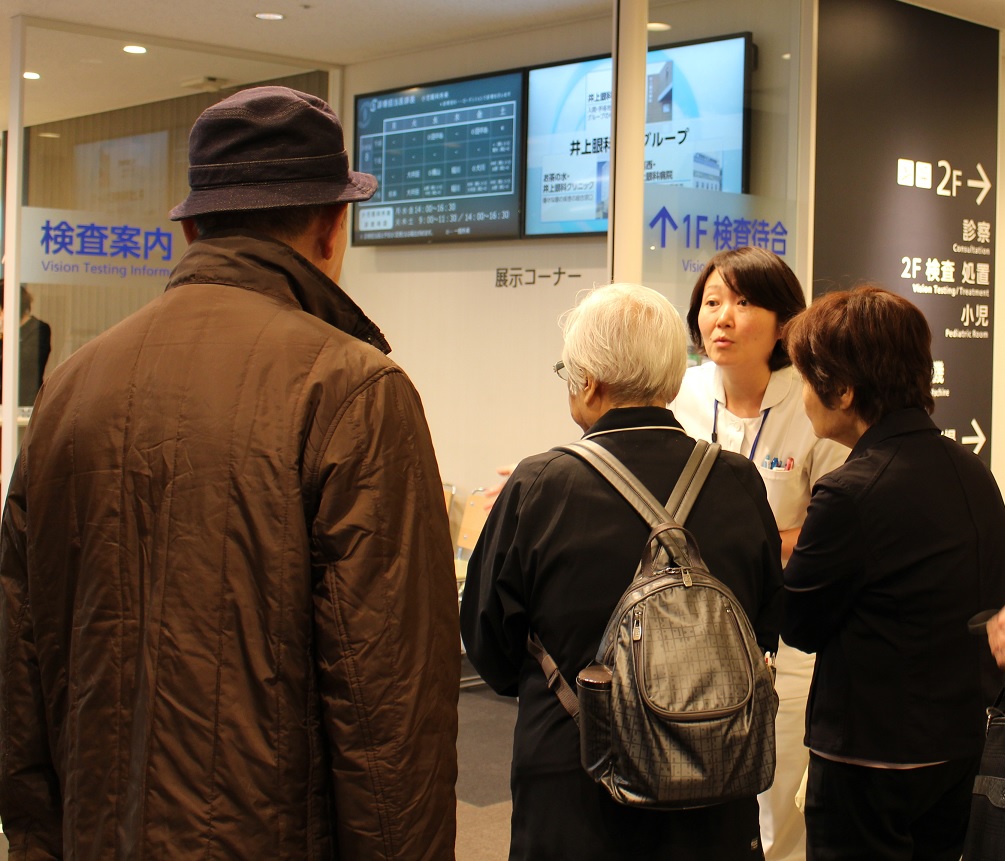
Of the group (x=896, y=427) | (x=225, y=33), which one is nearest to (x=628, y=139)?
(x=896, y=427)

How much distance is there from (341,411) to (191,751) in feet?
1.31

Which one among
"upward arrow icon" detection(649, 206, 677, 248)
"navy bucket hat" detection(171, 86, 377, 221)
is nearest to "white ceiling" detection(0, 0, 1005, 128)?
"upward arrow icon" detection(649, 206, 677, 248)

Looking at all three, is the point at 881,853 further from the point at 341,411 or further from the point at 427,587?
the point at 341,411

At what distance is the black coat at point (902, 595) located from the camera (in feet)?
6.59

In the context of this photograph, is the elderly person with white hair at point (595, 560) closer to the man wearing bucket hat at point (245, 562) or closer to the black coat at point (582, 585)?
the black coat at point (582, 585)

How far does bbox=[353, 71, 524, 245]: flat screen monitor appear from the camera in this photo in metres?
5.93

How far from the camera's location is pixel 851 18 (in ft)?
15.8

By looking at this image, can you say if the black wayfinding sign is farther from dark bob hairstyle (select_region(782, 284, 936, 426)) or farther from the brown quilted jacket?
the brown quilted jacket

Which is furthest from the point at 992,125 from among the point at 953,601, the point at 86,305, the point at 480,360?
the point at 86,305

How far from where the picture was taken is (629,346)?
185 centimetres

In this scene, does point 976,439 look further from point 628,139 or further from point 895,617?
point 895,617

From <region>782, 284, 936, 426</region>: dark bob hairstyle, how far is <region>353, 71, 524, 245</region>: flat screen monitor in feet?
12.5

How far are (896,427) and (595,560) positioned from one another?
2.35 ft

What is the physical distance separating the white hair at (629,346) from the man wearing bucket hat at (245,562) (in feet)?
2.00
